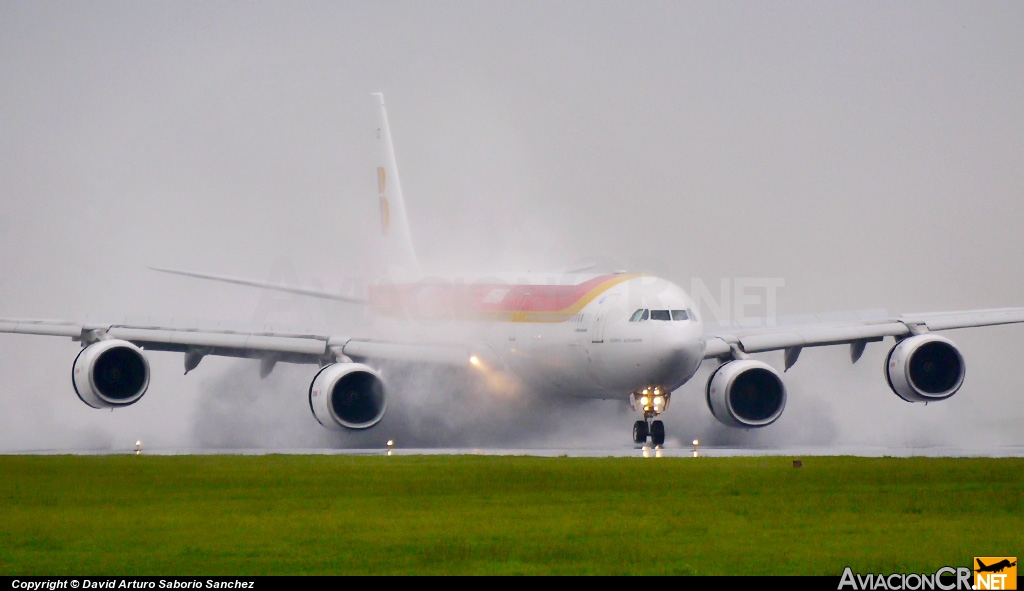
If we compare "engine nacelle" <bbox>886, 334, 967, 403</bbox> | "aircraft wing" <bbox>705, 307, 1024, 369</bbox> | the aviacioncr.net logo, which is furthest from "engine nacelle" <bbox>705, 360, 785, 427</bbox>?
the aviacioncr.net logo

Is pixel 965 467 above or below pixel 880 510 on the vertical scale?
above

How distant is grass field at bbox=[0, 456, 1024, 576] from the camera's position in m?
15.7

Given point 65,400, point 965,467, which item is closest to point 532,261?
point 65,400

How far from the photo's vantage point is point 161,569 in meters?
15.1

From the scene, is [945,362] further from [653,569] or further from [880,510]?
[653,569]

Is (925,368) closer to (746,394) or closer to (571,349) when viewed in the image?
(746,394)

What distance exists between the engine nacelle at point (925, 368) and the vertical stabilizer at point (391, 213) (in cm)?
1795

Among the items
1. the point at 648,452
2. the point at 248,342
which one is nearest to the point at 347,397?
the point at 248,342

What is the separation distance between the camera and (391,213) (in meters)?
53.2

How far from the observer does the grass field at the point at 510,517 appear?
15703 mm

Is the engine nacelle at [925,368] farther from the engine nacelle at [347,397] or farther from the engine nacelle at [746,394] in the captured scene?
the engine nacelle at [347,397]

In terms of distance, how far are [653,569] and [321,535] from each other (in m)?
4.43

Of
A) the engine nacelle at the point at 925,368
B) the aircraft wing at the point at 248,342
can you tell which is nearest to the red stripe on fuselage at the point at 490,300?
the aircraft wing at the point at 248,342

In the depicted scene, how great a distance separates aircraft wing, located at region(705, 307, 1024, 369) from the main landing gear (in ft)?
8.03
